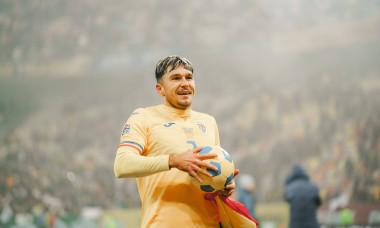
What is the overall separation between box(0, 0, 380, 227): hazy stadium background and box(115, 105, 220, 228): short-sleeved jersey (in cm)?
846

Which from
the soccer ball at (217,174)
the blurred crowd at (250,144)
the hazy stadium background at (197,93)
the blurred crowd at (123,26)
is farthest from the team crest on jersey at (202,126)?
the blurred crowd at (123,26)

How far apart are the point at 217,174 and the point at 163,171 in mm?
327

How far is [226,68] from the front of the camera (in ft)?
40.1

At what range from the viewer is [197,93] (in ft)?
39.6

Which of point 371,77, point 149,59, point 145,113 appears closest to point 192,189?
point 145,113

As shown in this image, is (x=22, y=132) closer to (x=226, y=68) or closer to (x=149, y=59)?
(x=149, y=59)

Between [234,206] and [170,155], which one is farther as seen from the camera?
[234,206]

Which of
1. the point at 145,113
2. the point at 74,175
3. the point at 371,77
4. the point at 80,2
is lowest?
the point at 145,113

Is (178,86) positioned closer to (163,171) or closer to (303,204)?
(163,171)

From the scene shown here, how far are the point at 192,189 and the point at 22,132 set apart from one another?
11.6 m

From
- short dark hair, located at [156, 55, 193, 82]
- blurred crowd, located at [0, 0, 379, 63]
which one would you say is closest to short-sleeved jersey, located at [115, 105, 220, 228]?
short dark hair, located at [156, 55, 193, 82]

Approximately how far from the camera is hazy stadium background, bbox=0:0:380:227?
1042 cm

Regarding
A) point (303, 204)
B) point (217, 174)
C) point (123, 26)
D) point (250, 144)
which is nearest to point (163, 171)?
point (217, 174)

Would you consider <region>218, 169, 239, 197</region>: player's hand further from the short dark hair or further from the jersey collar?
the short dark hair
